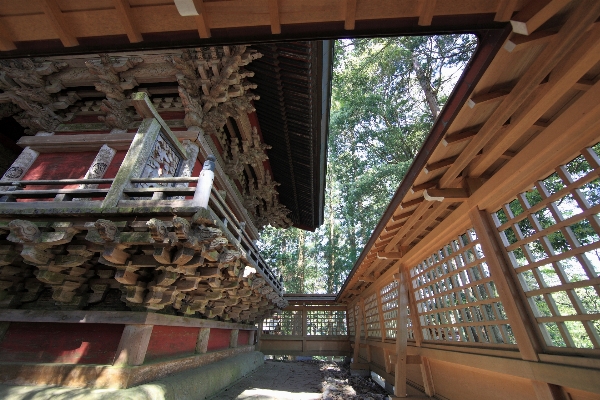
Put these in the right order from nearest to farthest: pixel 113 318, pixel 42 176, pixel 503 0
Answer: pixel 503 0, pixel 113 318, pixel 42 176

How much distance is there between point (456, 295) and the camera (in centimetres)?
407

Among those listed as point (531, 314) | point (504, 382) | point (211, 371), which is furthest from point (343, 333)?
point (531, 314)

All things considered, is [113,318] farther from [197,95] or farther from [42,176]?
[197,95]

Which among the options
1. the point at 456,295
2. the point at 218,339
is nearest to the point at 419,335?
the point at 456,295

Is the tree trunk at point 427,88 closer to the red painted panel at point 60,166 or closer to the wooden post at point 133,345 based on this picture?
the red painted panel at point 60,166

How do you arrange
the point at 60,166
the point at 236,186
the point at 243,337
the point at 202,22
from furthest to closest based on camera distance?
the point at 243,337 → the point at 236,186 → the point at 60,166 → the point at 202,22

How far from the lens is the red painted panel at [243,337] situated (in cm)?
967

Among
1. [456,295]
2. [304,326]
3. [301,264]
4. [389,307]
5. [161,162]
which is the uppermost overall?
[301,264]

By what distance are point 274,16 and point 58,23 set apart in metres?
1.26

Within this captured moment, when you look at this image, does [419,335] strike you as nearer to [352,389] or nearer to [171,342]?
[352,389]

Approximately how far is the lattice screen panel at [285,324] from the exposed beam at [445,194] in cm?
1233

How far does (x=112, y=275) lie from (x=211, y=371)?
10.2 ft

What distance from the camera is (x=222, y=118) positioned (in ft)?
17.5

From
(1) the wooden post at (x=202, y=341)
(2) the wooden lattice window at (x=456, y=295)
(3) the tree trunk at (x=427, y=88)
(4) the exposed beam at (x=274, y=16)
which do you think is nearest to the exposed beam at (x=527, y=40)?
(4) the exposed beam at (x=274, y=16)
